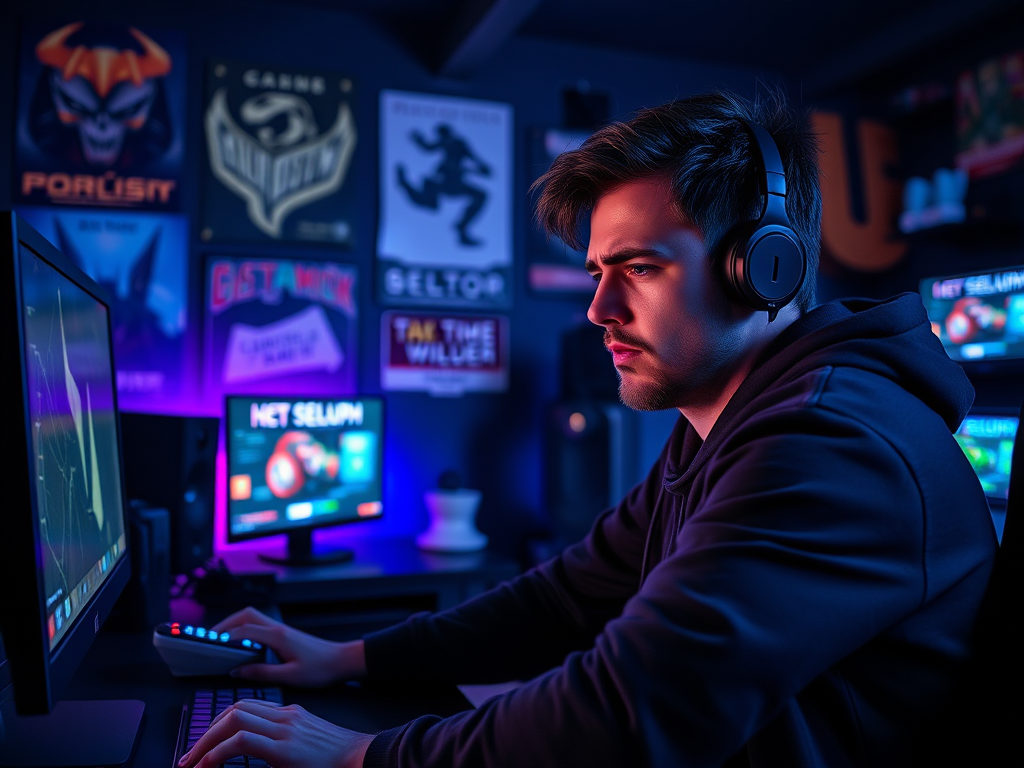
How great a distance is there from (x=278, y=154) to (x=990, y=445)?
231cm

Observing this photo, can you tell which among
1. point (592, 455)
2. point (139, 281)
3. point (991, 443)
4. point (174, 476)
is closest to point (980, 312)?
point (991, 443)

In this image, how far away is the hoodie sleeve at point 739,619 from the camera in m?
0.59

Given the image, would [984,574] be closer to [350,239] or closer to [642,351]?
[642,351]

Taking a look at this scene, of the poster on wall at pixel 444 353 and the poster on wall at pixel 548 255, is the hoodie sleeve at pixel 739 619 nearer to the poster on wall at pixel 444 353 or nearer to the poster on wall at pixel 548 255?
the poster on wall at pixel 444 353

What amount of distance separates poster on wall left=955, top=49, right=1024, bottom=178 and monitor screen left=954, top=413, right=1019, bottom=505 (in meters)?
1.34

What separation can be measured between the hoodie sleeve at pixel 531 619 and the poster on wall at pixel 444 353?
1.70 metres

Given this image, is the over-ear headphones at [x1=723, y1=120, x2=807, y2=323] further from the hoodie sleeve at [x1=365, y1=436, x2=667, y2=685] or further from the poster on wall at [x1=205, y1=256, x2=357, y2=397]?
the poster on wall at [x1=205, y1=256, x2=357, y2=397]

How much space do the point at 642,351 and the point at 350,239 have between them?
6.47ft

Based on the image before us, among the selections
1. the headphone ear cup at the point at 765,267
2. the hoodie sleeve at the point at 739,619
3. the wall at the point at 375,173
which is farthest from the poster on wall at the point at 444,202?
the hoodie sleeve at the point at 739,619

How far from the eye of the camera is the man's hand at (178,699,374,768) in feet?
2.29

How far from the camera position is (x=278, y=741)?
0.71 metres

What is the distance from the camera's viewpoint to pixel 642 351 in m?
0.97

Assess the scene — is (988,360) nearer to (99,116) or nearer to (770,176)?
(770,176)

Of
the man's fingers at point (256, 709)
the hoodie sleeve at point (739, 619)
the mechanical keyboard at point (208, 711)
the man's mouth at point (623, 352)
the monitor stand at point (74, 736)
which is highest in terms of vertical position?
the man's mouth at point (623, 352)
